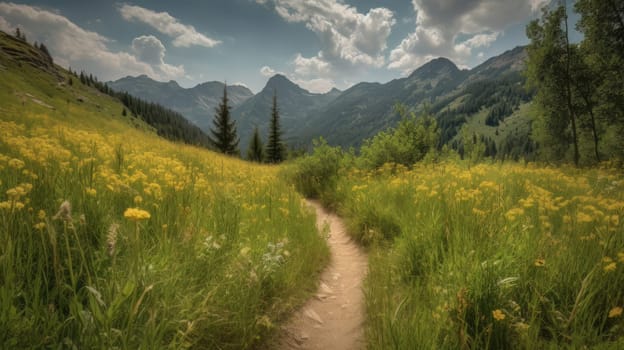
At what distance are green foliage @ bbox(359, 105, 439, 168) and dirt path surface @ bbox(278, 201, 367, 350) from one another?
8.06 meters

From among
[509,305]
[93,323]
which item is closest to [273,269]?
[93,323]

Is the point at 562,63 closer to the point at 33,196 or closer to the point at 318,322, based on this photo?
the point at 318,322

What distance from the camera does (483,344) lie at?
2.24m

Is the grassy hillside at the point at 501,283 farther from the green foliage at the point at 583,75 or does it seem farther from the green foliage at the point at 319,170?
the green foliage at the point at 583,75

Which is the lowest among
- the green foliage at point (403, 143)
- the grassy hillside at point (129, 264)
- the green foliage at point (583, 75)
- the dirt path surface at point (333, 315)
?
the dirt path surface at point (333, 315)

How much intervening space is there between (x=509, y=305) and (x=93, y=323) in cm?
323

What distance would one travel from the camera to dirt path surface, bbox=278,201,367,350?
305 centimetres

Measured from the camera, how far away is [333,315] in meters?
3.70

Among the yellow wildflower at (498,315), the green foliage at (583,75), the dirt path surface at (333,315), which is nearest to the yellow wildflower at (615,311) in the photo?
the yellow wildflower at (498,315)

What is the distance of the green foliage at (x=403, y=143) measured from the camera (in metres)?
12.9

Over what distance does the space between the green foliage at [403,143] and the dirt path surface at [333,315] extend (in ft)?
26.5

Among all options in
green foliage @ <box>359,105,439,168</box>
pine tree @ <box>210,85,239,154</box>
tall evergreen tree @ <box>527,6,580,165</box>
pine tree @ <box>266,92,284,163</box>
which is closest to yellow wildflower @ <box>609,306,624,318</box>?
green foliage @ <box>359,105,439,168</box>

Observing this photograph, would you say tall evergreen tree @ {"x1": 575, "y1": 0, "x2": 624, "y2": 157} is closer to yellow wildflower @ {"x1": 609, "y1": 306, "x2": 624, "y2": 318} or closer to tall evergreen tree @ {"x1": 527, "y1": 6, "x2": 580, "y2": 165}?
tall evergreen tree @ {"x1": 527, "y1": 6, "x2": 580, "y2": 165}

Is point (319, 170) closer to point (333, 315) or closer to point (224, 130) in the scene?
point (333, 315)
